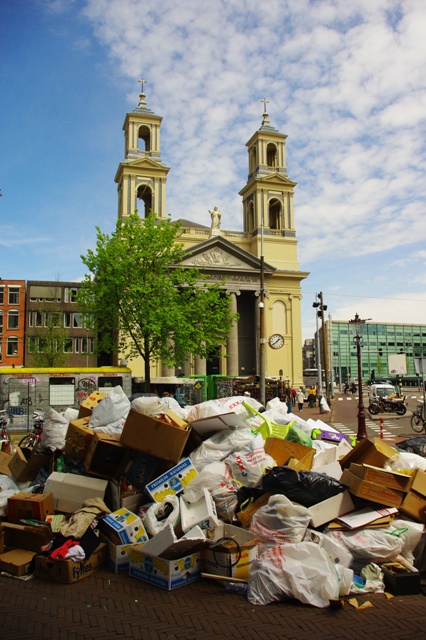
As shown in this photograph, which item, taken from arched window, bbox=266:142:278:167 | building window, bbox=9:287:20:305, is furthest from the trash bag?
building window, bbox=9:287:20:305

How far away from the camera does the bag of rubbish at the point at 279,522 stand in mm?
5430

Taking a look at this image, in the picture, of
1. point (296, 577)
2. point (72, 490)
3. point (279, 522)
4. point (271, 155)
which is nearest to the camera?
point (296, 577)

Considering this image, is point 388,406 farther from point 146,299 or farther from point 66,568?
point 66,568

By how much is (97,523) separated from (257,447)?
2492mm

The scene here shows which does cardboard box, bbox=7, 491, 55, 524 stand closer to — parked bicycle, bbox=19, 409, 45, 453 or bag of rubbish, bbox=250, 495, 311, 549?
bag of rubbish, bbox=250, 495, 311, 549

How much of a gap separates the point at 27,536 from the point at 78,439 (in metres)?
1.89

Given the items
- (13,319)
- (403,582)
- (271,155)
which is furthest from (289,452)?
(13,319)

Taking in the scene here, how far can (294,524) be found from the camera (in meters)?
5.46

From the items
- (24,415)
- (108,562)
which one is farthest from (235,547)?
(24,415)

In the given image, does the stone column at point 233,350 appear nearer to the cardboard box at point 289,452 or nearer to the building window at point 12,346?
the building window at point 12,346

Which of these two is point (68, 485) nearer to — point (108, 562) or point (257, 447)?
point (108, 562)

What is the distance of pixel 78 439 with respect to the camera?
7699mm

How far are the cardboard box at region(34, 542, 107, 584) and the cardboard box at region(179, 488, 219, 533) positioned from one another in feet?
3.40

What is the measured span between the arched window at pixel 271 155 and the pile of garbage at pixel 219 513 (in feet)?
152
